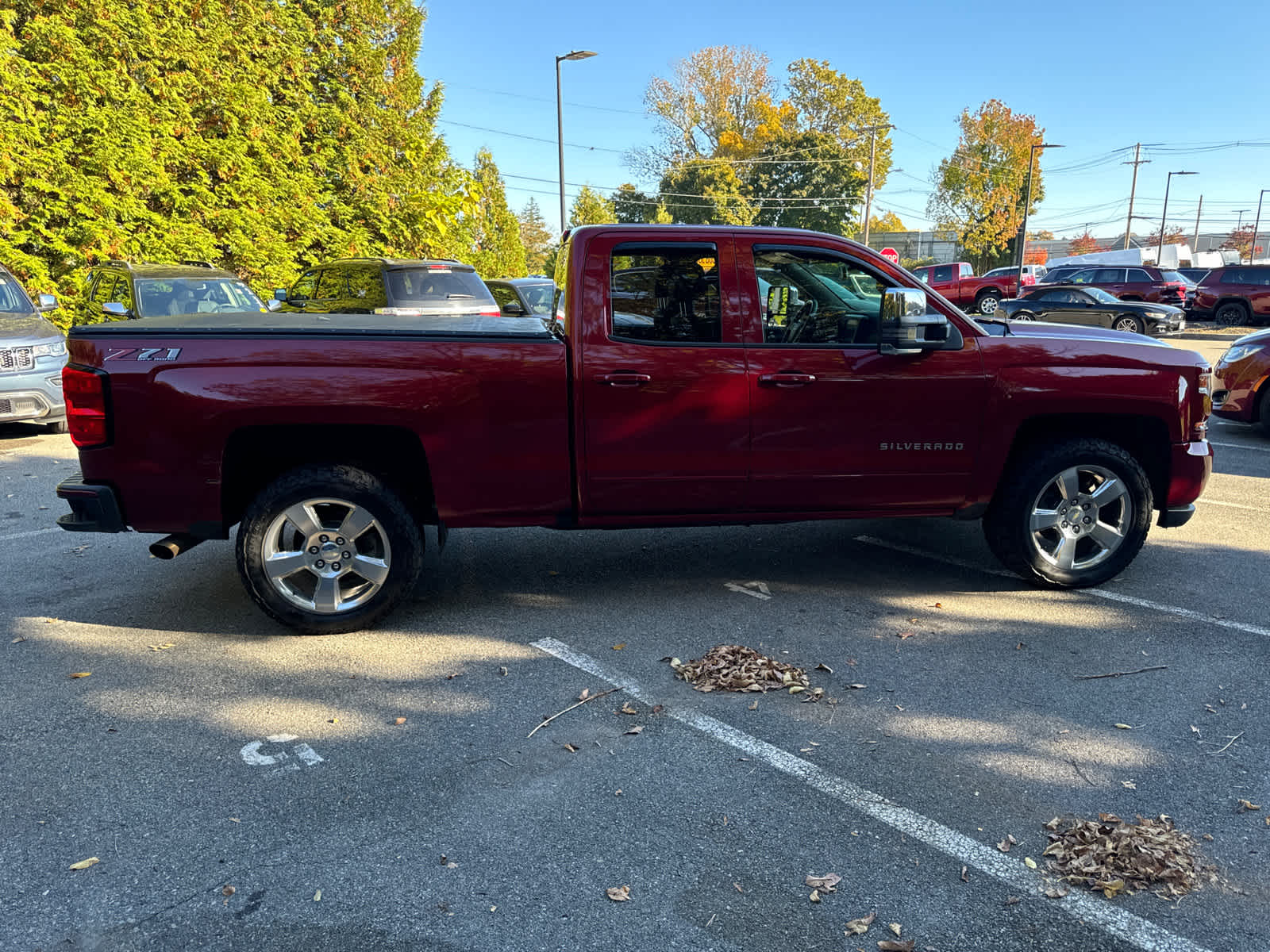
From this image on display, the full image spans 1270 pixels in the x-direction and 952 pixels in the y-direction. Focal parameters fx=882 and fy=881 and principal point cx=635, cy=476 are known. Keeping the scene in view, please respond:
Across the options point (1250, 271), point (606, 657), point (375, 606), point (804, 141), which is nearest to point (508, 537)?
point (375, 606)

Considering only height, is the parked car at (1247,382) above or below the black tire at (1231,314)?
below

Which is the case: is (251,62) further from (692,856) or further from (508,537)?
(692,856)

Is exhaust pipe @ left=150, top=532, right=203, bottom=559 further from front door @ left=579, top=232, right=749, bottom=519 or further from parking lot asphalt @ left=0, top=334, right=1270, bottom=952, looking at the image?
front door @ left=579, top=232, right=749, bottom=519

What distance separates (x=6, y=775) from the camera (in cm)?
317

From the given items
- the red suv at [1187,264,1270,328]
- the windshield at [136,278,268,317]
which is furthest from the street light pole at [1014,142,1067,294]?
the windshield at [136,278,268,317]

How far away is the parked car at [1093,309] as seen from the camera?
21.2 m

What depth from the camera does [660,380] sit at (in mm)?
4422

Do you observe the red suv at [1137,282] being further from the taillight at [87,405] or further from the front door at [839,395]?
the taillight at [87,405]

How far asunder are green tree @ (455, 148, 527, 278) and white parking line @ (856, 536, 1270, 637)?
76.6ft

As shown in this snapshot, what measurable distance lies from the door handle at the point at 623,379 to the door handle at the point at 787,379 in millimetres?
611

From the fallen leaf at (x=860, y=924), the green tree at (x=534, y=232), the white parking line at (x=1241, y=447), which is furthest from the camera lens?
the green tree at (x=534, y=232)

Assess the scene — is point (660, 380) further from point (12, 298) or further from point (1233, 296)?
point (1233, 296)

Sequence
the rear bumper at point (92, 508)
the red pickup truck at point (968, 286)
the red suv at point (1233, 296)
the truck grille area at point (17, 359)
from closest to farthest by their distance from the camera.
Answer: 1. the rear bumper at point (92, 508)
2. the truck grille area at point (17, 359)
3. the red suv at point (1233, 296)
4. the red pickup truck at point (968, 286)

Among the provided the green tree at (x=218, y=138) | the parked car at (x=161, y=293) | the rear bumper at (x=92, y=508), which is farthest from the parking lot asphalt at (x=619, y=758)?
the green tree at (x=218, y=138)
